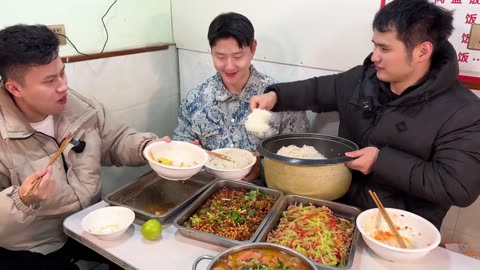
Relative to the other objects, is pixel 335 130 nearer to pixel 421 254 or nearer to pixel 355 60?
pixel 355 60

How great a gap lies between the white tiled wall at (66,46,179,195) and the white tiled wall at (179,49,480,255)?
135 millimetres

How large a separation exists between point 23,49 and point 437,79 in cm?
175

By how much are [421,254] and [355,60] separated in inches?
48.6

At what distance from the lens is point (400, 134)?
5.38 ft

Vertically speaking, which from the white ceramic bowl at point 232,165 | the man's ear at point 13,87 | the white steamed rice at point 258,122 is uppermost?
the man's ear at point 13,87

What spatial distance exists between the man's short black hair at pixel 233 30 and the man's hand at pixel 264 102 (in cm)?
33

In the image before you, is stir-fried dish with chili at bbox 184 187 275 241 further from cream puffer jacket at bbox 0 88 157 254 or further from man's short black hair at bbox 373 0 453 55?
man's short black hair at bbox 373 0 453 55

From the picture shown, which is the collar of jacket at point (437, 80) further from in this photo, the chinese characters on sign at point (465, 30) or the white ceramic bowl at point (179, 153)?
the white ceramic bowl at point (179, 153)

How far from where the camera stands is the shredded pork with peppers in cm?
132

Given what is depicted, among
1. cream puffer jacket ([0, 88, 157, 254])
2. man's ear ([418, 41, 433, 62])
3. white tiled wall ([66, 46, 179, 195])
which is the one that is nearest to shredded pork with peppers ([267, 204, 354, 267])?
man's ear ([418, 41, 433, 62])

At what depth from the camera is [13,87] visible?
1.61 m

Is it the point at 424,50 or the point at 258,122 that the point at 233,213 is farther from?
the point at 424,50

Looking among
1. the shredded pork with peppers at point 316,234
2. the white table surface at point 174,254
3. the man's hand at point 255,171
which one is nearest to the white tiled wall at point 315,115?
the man's hand at point 255,171

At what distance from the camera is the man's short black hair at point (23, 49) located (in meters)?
1.53
